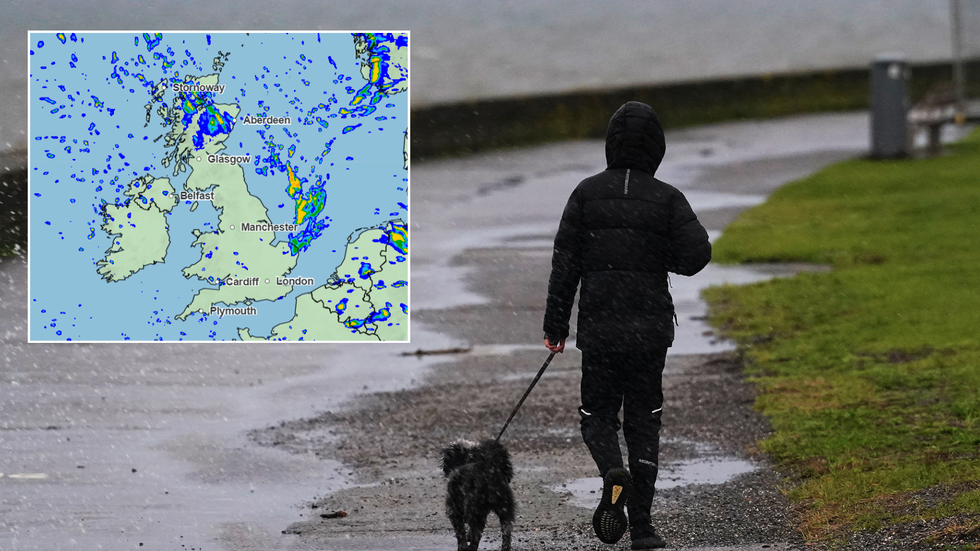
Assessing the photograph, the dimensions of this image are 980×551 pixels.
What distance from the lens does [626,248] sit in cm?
546

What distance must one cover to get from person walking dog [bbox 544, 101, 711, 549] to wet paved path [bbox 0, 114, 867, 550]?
2.89ft

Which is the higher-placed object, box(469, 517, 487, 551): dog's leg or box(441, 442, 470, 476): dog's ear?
box(441, 442, 470, 476): dog's ear

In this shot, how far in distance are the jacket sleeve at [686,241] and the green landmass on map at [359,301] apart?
147 centimetres

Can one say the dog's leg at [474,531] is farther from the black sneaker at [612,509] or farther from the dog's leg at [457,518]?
the black sneaker at [612,509]

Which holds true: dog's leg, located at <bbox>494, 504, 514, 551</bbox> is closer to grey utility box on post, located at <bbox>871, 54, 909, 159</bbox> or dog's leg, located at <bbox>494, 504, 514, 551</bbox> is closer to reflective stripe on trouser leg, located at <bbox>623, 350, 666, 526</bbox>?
reflective stripe on trouser leg, located at <bbox>623, 350, 666, 526</bbox>

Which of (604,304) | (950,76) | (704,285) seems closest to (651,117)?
(604,304)

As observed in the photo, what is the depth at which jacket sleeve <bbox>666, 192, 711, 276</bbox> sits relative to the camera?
17.7 feet

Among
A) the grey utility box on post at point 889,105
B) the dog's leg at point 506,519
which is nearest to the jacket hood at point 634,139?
the dog's leg at point 506,519

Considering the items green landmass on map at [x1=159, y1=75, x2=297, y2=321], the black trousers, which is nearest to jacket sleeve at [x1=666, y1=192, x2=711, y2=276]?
the black trousers

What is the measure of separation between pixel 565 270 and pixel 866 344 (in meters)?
4.74

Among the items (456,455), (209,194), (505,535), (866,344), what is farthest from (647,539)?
(866,344)

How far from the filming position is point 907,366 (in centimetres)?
871

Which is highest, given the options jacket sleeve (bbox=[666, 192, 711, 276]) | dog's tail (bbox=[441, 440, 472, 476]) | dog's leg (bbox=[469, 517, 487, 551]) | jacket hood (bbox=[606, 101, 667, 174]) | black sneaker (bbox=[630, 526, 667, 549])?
jacket hood (bbox=[606, 101, 667, 174])

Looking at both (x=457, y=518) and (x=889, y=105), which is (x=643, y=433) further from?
(x=889, y=105)
